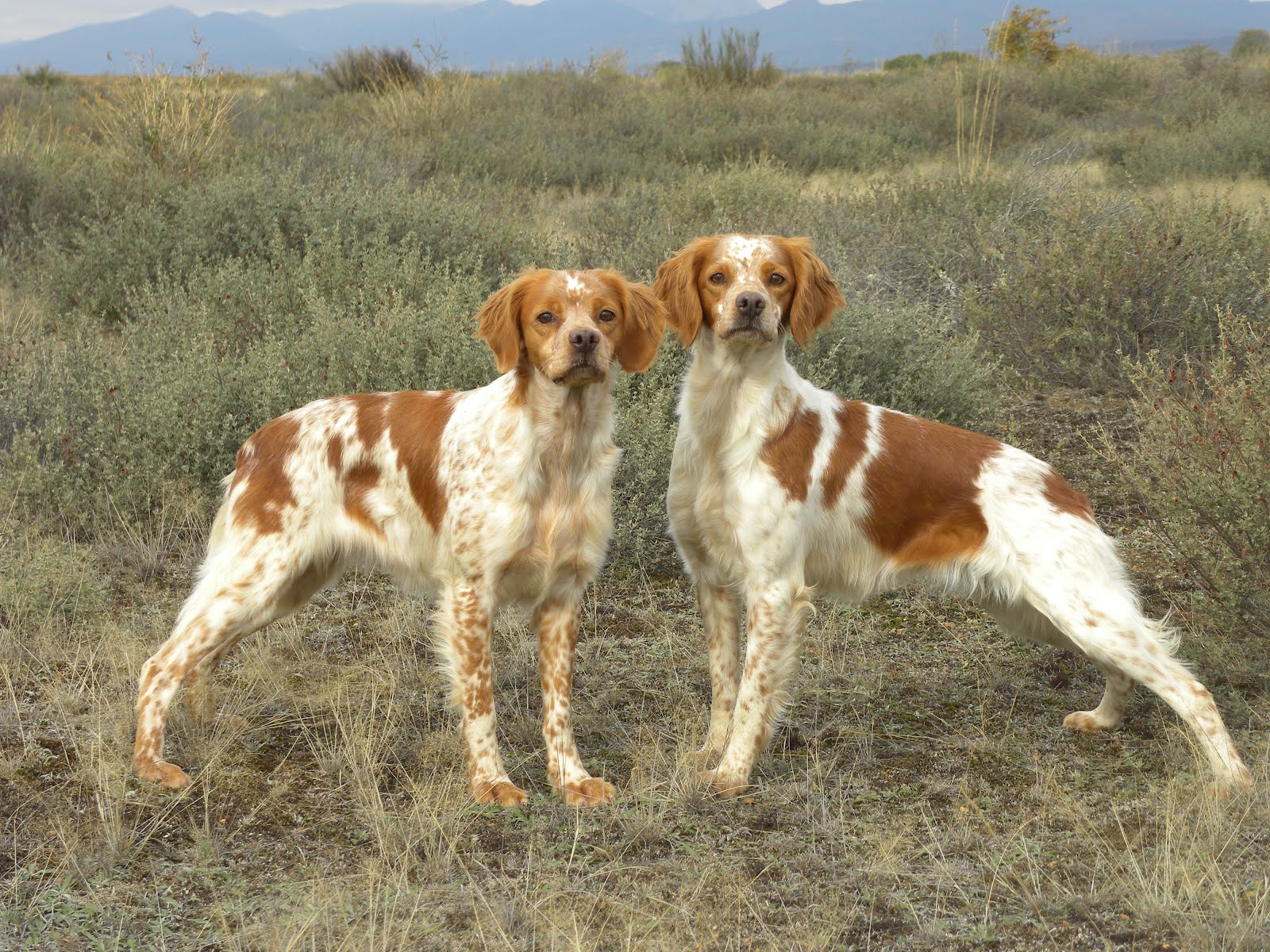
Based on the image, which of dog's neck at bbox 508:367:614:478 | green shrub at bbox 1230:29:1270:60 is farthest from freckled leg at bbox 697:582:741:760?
green shrub at bbox 1230:29:1270:60

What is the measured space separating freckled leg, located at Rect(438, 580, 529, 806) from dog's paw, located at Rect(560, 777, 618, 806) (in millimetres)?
116

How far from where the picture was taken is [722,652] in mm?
3457

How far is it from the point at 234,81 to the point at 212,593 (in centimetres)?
1388

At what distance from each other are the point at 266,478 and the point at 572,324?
0.98m

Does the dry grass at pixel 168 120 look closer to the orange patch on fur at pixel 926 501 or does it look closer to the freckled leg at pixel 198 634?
the freckled leg at pixel 198 634

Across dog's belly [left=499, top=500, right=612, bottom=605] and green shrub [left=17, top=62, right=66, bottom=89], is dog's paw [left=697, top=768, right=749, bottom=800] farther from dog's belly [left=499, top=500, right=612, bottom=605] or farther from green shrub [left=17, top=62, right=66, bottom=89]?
green shrub [left=17, top=62, right=66, bottom=89]

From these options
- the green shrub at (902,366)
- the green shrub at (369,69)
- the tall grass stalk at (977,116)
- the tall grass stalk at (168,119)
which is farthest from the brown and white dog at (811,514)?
the green shrub at (369,69)

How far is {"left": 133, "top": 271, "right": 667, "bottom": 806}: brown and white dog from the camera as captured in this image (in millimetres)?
3096

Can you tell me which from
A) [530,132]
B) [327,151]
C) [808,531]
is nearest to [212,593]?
[808,531]

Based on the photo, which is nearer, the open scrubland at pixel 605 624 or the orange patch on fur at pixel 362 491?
the open scrubland at pixel 605 624

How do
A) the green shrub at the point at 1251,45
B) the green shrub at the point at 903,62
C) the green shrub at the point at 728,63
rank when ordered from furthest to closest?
the green shrub at the point at 903,62, the green shrub at the point at 1251,45, the green shrub at the point at 728,63

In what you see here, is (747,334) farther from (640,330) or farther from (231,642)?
(231,642)

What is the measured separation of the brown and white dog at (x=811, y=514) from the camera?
316 cm

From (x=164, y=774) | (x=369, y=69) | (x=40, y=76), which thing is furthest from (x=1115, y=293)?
(x=40, y=76)
